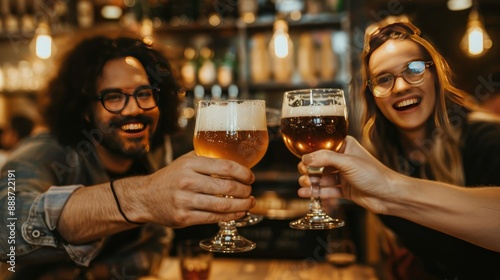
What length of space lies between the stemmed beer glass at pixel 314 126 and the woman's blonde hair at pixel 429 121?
0.18 ft

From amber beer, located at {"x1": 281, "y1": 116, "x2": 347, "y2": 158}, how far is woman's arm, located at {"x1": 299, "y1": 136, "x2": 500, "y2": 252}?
0.13 ft

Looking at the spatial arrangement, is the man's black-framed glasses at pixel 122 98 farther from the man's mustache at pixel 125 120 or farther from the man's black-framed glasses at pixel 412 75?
the man's black-framed glasses at pixel 412 75

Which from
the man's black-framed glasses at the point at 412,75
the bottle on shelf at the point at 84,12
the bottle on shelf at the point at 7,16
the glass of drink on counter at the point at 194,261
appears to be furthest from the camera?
the bottle on shelf at the point at 7,16

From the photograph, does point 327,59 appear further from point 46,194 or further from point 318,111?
point 46,194

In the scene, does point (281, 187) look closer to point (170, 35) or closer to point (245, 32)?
point (245, 32)

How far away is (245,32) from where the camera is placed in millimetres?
3416

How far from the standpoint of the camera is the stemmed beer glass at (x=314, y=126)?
0.84m

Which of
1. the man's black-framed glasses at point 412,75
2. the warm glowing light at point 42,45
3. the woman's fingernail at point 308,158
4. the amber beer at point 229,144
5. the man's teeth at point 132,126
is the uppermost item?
the warm glowing light at point 42,45

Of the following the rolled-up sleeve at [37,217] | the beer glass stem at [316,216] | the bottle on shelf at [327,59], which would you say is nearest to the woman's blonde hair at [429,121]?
the beer glass stem at [316,216]

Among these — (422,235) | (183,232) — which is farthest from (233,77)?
(422,235)

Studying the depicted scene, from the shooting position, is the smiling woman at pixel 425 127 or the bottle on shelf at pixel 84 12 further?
the bottle on shelf at pixel 84 12

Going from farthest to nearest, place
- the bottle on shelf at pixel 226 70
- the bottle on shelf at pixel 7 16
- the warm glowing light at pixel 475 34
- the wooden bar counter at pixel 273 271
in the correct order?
the bottle on shelf at pixel 7 16 < the bottle on shelf at pixel 226 70 < the wooden bar counter at pixel 273 271 < the warm glowing light at pixel 475 34

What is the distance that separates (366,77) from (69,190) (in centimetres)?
56

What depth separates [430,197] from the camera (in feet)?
2.63
